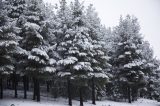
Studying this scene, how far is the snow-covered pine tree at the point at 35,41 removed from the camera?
27672 millimetres

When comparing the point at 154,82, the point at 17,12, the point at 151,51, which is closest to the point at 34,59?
the point at 17,12

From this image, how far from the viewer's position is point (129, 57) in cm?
4266

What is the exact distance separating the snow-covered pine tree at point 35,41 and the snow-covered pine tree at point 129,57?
1749 centimetres

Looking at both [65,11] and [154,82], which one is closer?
[65,11]

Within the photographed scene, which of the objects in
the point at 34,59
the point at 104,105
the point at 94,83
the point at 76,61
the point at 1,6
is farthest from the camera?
the point at 94,83

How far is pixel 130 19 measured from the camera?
1778 inches

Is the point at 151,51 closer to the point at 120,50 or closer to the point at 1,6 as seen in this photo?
the point at 120,50

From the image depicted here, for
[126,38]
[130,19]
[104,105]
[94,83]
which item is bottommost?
[104,105]

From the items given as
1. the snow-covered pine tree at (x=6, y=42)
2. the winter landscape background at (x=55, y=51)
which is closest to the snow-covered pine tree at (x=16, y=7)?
the winter landscape background at (x=55, y=51)

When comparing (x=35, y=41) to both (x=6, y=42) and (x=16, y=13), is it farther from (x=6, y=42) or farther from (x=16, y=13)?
(x=6, y=42)

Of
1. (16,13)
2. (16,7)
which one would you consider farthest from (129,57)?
(16,7)

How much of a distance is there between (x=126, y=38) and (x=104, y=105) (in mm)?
14842

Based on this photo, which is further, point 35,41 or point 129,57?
point 129,57

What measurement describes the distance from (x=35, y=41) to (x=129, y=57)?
20.5 m
